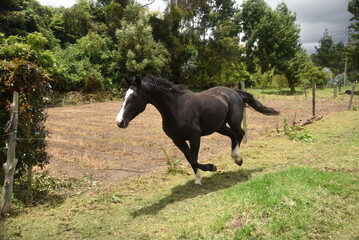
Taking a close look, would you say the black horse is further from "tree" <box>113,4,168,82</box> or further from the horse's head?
"tree" <box>113,4,168,82</box>

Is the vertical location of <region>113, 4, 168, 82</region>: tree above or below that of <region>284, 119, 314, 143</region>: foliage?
above

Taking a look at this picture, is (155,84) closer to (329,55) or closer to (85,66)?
(85,66)

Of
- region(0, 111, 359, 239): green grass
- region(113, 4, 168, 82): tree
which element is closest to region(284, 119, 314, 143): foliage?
region(0, 111, 359, 239): green grass

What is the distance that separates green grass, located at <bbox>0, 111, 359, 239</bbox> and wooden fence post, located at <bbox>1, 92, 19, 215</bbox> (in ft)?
0.79

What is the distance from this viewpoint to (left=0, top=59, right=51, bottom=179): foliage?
4.86 meters

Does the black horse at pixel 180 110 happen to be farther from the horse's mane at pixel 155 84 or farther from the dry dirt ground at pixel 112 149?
the dry dirt ground at pixel 112 149

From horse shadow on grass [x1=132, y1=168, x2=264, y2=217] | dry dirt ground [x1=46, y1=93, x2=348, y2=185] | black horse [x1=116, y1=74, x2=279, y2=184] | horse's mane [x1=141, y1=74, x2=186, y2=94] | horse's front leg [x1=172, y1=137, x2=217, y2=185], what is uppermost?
horse's mane [x1=141, y1=74, x2=186, y2=94]

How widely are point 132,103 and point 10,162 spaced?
2.03 metres

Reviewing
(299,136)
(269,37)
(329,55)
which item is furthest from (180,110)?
(329,55)

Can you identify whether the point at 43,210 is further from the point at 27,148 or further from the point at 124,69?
the point at 124,69

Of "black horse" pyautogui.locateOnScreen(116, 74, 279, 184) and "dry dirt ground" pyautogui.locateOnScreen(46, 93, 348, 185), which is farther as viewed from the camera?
"dry dirt ground" pyautogui.locateOnScreen(46, 93, 348, 185)

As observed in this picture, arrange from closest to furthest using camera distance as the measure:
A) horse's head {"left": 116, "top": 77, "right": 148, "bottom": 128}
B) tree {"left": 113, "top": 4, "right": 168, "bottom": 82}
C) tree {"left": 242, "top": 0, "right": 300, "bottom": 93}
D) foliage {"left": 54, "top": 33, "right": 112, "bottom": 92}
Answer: horse's head {"left": 116, "top": 77, "right": 148, "bottom": 128} < foliage {"left": 54, "top": 33, "right": 112, "bottom": 92} < tree {"left": 113, "top": 4, "right": 168, "bottom": 82} < tree {"left": 242, "top": 0, "right": 300, "bottom": 93}

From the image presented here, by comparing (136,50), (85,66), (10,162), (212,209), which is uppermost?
(136,50)

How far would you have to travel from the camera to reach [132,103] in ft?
15.9
